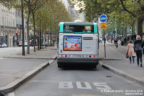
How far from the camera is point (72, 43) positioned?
17.5 meters

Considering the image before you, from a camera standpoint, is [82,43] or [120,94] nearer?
[120,94]

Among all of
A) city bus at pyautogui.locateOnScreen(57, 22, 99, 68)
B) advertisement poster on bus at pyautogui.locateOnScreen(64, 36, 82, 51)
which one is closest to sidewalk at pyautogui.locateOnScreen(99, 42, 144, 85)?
city bus at pyautogui.locateOnScreen(57, 22, 99, 68)

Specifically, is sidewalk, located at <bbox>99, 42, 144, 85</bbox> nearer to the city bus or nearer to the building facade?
the city bus

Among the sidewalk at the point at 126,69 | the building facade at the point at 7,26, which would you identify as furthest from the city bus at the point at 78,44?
the building facade at the point at 7,26

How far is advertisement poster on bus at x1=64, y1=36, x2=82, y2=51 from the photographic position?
17511mm

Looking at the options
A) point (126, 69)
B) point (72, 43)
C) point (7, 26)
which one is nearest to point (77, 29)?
point (72, 43)

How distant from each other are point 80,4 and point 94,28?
53.7 feet

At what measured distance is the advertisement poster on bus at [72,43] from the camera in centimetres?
1751

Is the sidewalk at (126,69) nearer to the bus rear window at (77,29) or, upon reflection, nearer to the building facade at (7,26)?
the bus rear window at (77,29)

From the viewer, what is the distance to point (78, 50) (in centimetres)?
1755

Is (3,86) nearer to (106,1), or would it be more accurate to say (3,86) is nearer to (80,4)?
(106,1)

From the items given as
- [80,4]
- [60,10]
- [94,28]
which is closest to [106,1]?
[80,4]

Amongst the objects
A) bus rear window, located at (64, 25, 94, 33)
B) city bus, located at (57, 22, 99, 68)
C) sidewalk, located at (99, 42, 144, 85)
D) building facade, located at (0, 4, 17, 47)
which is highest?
building facade, located at (0, 4, 17, 47)

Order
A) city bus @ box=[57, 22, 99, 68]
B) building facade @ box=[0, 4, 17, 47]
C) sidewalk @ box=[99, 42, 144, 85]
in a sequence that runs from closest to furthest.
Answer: sidewalk @ box=[99, 42, 144, 85], city bus @ box=[57, 22, 99, 68], building facade @ box=[0, 4, 17, 47]
